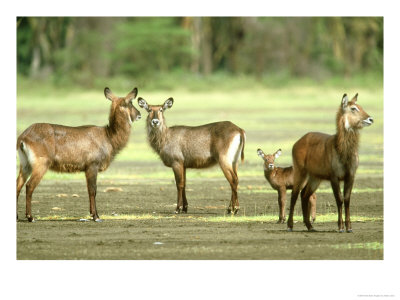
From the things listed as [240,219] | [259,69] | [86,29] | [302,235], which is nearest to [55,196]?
[240,219]

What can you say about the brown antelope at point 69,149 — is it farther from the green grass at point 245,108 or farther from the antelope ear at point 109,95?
the green grass at point 245,108

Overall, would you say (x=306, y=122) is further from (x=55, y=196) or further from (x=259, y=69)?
(x=55, y=196)

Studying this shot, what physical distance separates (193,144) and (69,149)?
7.37ft

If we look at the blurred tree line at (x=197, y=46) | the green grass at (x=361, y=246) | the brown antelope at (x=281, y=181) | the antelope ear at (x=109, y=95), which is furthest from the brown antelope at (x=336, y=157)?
the blurred tree line at (x=197, y=46)

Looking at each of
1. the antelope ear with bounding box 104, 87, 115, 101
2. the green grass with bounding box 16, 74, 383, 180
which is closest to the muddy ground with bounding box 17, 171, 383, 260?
the antelope ear with bounding box 104, 87, 115, 101

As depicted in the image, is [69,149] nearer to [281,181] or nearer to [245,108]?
[281,181]

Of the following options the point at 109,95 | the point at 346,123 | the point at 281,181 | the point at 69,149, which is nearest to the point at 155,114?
the point at 109,95

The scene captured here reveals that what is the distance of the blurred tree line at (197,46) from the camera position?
3875 centimetres

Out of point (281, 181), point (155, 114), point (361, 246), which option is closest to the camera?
point (361, 246)

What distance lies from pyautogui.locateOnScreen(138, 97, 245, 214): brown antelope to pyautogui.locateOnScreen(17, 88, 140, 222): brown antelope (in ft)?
2.93

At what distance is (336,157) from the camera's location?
11656mm

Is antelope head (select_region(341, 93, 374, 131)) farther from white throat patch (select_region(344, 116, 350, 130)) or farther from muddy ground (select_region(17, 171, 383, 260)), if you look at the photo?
muddy ground (select_region(17, 171, 383, 260))

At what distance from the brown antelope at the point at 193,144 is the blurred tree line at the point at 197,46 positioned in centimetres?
2226

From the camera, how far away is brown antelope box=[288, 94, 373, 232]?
11.6m
